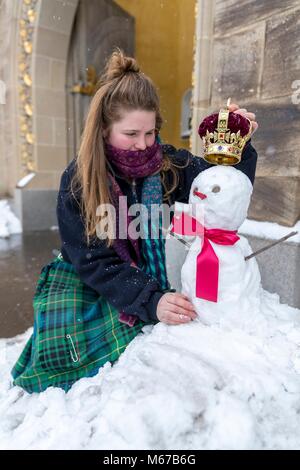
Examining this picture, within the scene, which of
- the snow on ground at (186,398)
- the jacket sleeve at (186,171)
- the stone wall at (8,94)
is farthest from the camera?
the stone wall at (8,94)

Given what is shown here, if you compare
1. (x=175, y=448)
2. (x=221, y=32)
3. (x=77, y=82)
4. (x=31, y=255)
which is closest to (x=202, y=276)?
(x=175, y=448)

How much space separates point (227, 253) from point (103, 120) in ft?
2.15

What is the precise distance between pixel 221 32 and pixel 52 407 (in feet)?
5.79

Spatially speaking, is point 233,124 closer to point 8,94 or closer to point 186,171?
point 186,171

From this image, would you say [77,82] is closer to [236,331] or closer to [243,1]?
[243,1]

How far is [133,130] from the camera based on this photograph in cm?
125

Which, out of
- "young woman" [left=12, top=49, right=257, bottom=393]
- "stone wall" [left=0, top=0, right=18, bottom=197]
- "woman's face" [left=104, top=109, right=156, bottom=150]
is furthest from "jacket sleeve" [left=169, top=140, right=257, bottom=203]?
"stone wall" [left=0, top=0, right=18, bottom=197]

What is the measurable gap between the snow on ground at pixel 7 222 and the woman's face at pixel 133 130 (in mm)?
3387

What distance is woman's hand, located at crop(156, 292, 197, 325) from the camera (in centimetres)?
115

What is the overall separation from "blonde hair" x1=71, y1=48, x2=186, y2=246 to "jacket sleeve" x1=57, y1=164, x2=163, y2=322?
38 mm

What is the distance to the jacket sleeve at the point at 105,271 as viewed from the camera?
1.22m

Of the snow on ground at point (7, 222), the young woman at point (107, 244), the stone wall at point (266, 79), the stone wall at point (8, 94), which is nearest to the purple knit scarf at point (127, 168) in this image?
the young woman at point (107, 244)

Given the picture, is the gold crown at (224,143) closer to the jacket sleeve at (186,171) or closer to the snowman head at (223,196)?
the snowman head at (223,196)
